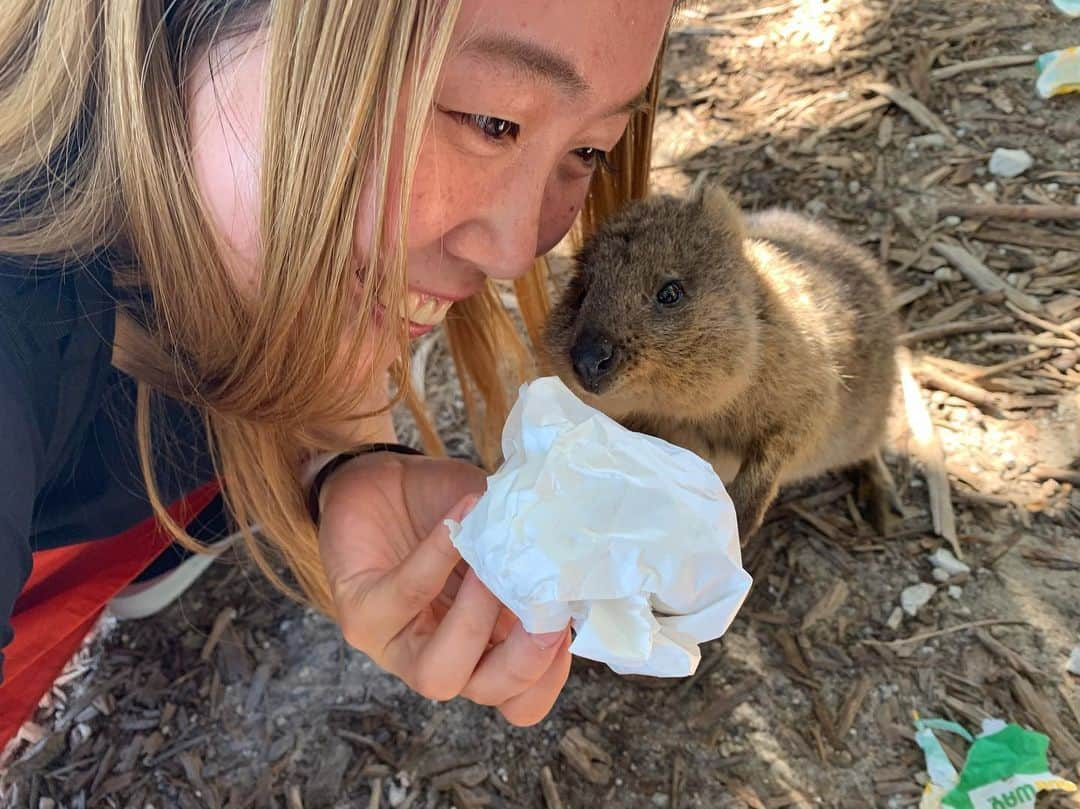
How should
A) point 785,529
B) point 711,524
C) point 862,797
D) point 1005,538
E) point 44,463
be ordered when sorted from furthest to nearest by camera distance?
point 785,529 < point 1005,538 < point 862,797 < point 44,463 < point 711,524

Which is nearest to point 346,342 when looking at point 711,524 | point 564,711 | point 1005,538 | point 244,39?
point 244,39

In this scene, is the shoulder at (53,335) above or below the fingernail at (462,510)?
above

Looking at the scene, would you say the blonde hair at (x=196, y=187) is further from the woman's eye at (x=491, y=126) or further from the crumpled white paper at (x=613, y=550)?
the crumpled white paper at (x=613, y=550)

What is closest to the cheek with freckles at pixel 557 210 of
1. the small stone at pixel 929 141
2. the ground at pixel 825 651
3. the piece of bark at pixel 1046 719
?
the ground at pixel 825 651

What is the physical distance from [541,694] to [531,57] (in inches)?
47.3

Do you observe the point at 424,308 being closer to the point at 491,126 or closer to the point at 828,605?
the point at 491,126

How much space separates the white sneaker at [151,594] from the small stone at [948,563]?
218 cm

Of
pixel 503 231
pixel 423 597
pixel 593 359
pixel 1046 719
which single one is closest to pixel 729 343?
pixel 593 359

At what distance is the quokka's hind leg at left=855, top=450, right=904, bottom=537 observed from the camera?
2.96m

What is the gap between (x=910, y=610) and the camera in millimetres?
2713

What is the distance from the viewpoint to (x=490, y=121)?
166 centimetres

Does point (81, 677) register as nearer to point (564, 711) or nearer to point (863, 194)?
point (564, 711)

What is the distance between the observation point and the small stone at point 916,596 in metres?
2.71

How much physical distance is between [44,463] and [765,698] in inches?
75.7
